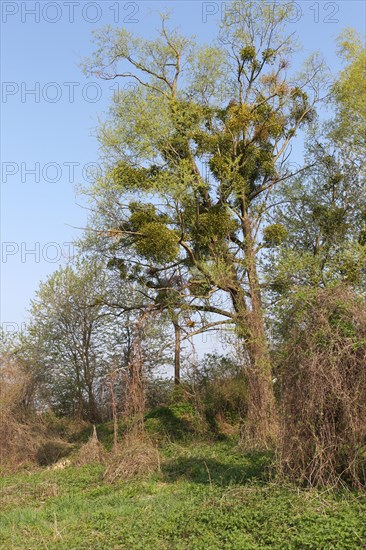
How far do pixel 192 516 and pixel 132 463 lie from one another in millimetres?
5030

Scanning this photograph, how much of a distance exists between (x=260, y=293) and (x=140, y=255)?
3694mm

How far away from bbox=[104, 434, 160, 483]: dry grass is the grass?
0.56 metres

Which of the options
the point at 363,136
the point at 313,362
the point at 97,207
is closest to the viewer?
the point at 313,362

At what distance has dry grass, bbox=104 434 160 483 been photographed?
1354 cm

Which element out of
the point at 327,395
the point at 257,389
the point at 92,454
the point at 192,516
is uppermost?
the point at 257,389

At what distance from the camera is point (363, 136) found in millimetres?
22438

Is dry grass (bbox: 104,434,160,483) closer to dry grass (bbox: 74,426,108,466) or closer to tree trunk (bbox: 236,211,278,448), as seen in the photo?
dry grass (bbox: 74,426,108,466)

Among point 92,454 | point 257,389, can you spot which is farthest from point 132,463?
point 257,389

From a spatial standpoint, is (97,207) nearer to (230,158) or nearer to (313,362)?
(230,158)

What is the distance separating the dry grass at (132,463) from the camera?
1354 centimetres

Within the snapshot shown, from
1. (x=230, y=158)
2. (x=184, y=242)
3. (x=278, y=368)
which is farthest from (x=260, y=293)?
(x=278, y=368)

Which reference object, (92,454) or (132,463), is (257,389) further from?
(92,454)

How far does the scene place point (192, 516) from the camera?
884 cm

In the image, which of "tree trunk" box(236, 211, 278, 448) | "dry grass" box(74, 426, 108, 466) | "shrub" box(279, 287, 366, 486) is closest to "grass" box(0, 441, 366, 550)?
"shrub" box(279, 287, 366, 486)
